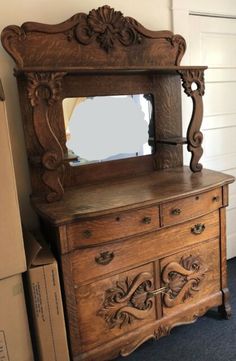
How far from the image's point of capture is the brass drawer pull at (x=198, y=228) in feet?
5.60

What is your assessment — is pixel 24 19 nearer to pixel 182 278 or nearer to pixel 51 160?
pixel 51 160

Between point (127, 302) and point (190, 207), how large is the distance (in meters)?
0.59

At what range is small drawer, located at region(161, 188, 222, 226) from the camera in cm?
158

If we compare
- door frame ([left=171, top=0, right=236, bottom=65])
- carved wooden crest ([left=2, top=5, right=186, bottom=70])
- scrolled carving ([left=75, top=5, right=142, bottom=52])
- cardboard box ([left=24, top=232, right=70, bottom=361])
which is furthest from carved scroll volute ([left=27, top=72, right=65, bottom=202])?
door frame ([left=171, top=0, right=236, bottom=65])

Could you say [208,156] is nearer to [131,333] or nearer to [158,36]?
[158,36]

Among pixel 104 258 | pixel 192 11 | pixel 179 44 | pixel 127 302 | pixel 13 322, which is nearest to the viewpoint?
pixel 13 322

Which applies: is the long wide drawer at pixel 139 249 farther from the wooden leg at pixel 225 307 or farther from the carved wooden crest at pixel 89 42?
the carved wooden crest at pixel 89 42

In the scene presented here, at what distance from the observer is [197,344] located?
176 cm

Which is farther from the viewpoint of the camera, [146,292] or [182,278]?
[182,278]

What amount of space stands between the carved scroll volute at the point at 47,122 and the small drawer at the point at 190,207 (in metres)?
0.55

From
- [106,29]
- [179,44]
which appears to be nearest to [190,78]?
[179,44]

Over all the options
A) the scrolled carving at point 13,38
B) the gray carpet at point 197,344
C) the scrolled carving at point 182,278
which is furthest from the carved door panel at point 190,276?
the scrolled carving at point 13,38

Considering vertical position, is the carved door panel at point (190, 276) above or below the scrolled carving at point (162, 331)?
above

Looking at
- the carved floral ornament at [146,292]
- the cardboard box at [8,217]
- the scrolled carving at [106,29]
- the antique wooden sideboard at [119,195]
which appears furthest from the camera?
the scrolled carving at [106,29]
